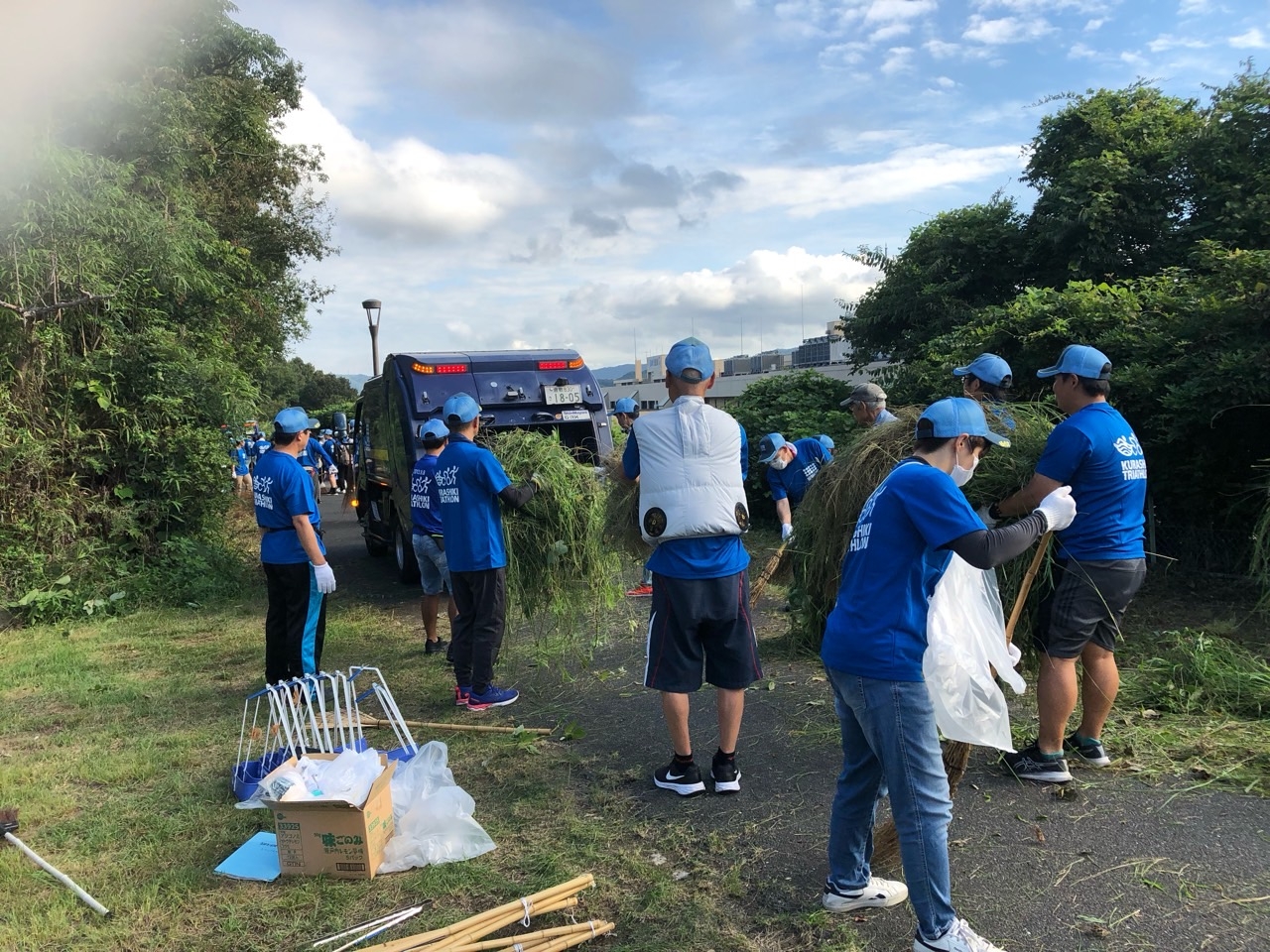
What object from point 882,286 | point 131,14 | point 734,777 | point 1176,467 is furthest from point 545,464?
point 882,286

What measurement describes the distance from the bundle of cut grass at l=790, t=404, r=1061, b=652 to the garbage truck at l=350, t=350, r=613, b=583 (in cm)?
270

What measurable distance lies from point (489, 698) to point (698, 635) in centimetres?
196

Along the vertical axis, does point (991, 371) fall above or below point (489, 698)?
above

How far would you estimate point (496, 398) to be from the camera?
7.88 m

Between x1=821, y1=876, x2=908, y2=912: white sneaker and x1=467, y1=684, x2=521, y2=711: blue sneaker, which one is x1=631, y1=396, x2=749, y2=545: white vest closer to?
x1=821, y1=876, x2=908, y2=912: white sneaker

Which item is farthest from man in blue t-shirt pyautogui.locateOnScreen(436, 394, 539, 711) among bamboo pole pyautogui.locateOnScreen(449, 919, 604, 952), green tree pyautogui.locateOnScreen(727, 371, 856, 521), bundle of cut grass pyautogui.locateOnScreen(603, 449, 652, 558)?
green tree pyautogui.locateOnScreen(727, 371, 856, 521)

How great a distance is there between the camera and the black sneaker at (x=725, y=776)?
370 centimetres

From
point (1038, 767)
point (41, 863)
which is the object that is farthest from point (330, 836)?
point (1038, 767)

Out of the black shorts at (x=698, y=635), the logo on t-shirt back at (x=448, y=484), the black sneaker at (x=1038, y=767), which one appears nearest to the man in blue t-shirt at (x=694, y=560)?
the black shorts at (x=698, y=635)

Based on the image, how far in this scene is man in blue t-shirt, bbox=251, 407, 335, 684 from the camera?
4879 mm

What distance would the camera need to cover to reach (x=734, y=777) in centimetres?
371

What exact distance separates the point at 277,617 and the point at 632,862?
2.98 m

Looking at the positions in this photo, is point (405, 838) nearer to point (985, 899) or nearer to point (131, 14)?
point (985, 899)

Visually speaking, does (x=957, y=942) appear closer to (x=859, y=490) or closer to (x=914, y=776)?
(x=914, y=776)
